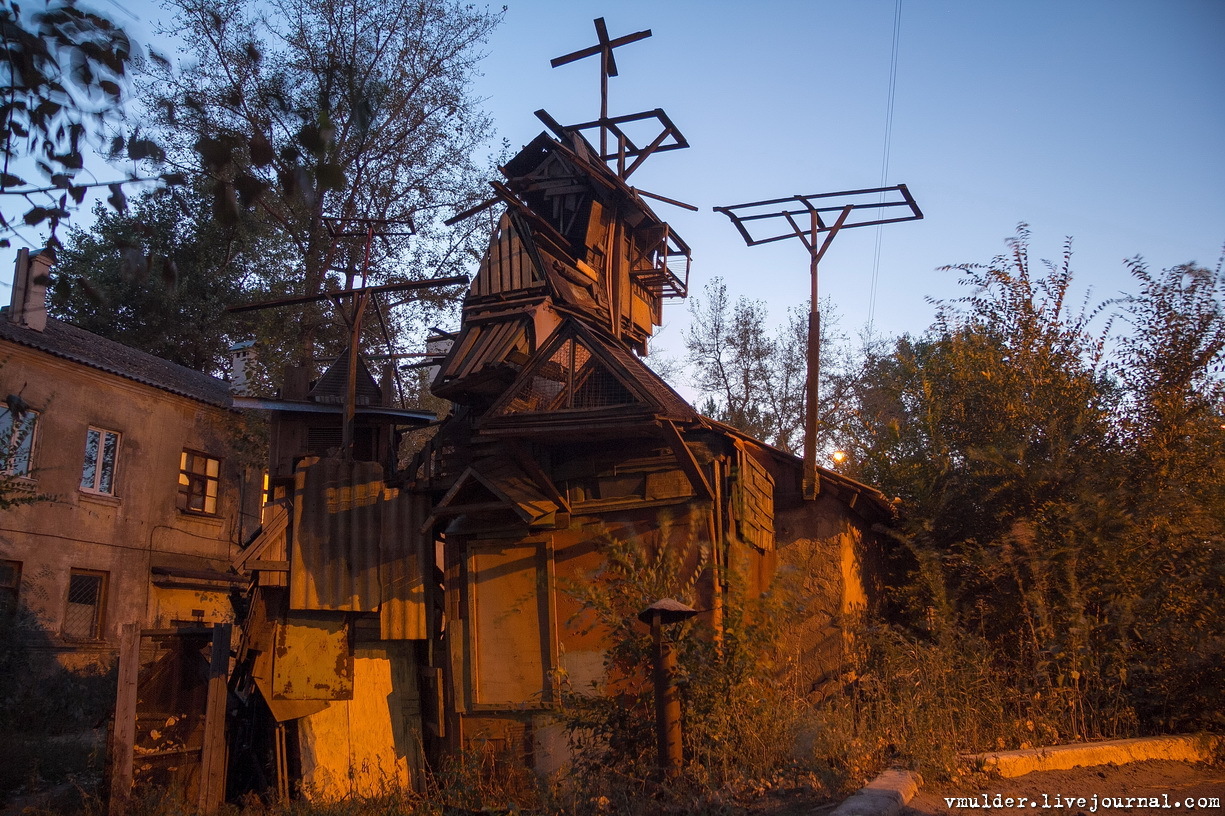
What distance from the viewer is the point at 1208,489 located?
34.3 ft

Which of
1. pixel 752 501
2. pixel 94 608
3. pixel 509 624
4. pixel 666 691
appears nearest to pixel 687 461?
pixel 752 501

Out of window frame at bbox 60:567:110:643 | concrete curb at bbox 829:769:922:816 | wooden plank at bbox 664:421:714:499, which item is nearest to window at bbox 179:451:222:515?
window frame at bbox 60:567:110:643

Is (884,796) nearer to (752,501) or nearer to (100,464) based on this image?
(752,501)

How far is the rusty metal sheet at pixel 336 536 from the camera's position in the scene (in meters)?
12.4

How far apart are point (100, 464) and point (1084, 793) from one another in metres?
19.9

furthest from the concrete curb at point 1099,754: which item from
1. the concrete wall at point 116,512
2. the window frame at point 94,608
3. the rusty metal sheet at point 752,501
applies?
the window frame at point 94,608

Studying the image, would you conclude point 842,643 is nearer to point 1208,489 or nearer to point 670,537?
point 670,537

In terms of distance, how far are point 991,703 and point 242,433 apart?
775 inches

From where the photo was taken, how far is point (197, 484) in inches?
911

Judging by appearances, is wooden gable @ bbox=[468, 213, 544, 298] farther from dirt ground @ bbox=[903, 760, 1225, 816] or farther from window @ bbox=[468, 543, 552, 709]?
dirt ground @ bbox=[903, 760, 1225, 816]

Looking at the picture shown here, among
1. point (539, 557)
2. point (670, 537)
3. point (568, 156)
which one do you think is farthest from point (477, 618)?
point (568, 156)

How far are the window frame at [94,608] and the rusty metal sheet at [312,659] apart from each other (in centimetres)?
962

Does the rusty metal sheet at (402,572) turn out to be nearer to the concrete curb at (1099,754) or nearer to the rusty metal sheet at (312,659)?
the rusty metal sheet at (312,659)

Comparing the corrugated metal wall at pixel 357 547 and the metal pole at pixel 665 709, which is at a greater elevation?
the corrugated metal wall at pixel 357 547
